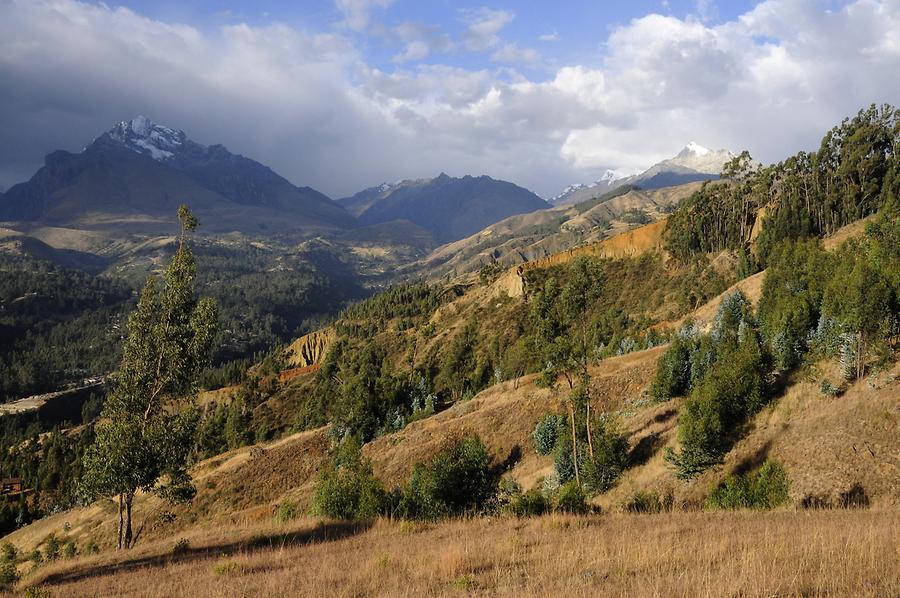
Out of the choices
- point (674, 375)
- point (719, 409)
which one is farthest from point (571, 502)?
point (674, 375)

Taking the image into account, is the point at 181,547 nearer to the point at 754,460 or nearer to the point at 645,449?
the point at 754,460

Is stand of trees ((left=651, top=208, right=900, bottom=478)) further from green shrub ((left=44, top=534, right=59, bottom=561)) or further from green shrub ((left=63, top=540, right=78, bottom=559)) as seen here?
green shrub ((left=44, top=534, right=59, bottom=561))

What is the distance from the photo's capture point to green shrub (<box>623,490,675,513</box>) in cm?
2163

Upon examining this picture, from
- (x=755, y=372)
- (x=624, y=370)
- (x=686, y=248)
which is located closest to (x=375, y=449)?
(x=624, y=370)

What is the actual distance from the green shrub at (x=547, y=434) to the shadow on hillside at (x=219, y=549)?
26.0 m

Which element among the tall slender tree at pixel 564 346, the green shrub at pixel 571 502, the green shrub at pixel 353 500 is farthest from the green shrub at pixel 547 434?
the green shrub at pixel 571 502

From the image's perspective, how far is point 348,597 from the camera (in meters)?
8.24

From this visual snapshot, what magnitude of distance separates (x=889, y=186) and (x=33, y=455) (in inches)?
7972

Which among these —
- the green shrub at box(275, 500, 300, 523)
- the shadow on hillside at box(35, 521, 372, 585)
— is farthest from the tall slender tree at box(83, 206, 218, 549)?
the shadow on hillside at box(35, 521, 372, 585)

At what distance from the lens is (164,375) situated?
23.8 metres

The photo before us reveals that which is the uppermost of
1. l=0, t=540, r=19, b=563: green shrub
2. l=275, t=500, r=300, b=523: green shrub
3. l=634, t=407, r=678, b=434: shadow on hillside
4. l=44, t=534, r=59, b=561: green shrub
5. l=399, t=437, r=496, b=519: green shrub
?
l=399, t=437, r=496, b=519: green shrub

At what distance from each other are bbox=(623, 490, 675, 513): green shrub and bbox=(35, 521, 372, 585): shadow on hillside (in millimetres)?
11898

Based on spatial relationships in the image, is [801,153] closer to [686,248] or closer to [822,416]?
[686,248]

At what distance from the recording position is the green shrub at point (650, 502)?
21.6 m
